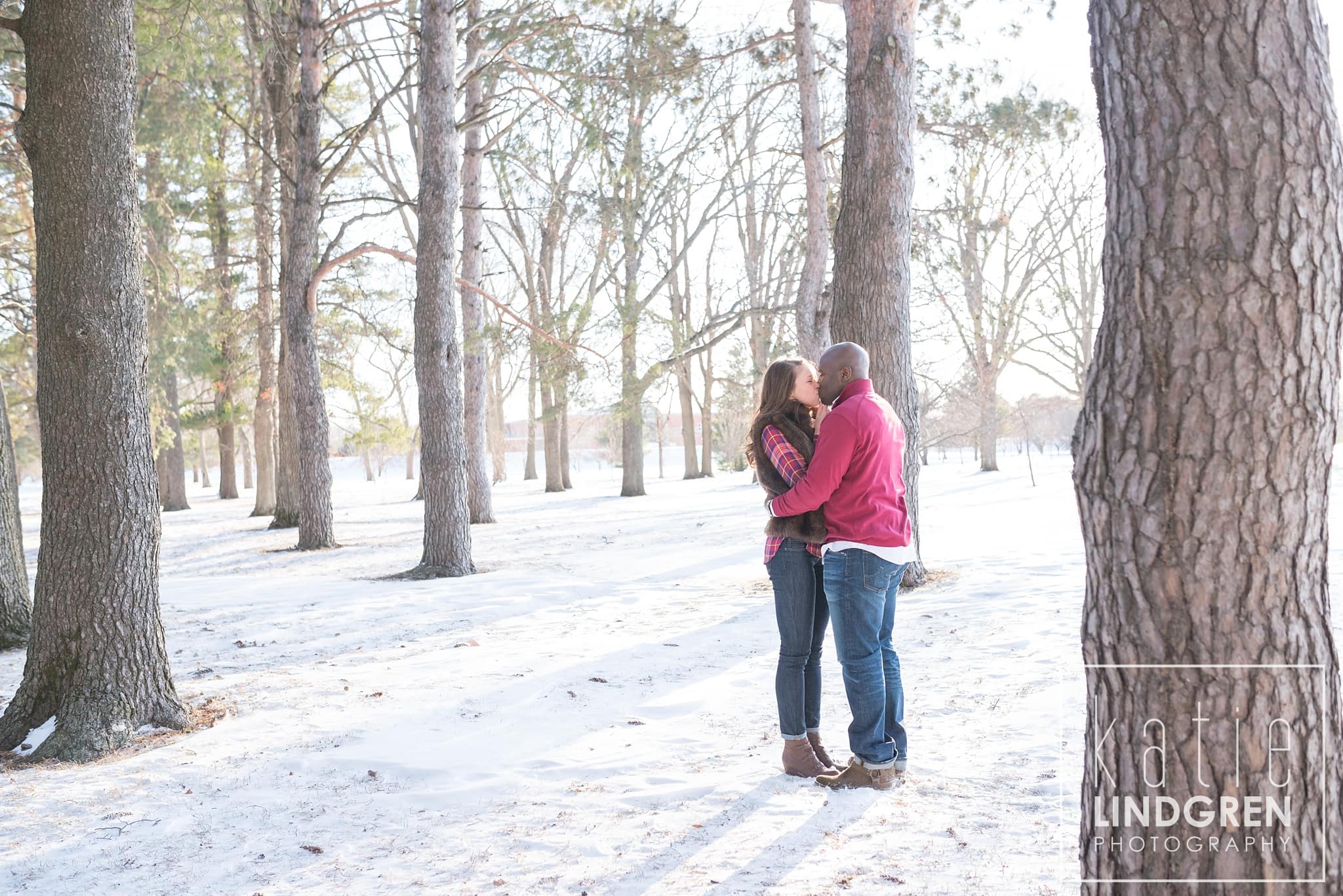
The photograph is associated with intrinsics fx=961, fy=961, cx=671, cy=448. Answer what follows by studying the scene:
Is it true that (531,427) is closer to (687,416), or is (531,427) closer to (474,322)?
(687,416)

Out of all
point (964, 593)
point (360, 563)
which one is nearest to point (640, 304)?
point (360, 563)

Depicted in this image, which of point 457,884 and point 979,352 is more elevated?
point 979,352

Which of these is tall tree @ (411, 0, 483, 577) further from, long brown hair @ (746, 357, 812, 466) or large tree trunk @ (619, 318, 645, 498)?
long brown hair @ (746, 357, 812, 466)

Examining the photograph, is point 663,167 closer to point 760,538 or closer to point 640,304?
point 640,304

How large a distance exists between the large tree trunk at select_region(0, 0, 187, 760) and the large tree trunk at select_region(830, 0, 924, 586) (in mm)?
5130

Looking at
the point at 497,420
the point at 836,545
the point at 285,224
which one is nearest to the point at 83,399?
the point at 836,545

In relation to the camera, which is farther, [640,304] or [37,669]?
[640,304]

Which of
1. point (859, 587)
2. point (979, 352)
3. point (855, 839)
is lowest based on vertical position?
point (855, 839)

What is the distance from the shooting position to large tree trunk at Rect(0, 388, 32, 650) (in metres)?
6.54

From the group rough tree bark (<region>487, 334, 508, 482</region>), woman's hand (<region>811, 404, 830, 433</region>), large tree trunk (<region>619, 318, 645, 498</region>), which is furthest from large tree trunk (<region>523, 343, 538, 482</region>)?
woman's hand (<region>811, 404, 830, 433</region>)

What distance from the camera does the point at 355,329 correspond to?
62.1 feet

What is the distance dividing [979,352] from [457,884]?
26296mm

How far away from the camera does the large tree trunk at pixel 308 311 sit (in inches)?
471

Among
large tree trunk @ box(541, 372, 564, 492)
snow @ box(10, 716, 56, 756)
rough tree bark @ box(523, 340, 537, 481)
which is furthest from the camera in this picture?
rough tree bark @ box(523, 340, 537, 481)
